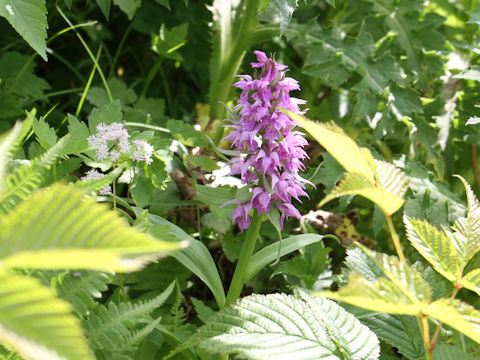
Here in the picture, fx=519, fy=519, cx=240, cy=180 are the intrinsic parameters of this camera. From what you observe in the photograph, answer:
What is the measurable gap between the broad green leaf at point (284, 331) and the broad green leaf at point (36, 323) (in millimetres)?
413

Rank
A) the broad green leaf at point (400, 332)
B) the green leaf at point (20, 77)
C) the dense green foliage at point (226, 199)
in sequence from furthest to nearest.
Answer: the green leaf at point (20, 77) < the broad green leaf at point (400, 332) < the dense green foliage at point (226, 199)

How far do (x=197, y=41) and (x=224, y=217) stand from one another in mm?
1153

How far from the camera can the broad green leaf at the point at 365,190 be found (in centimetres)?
78

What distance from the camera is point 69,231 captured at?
578mm

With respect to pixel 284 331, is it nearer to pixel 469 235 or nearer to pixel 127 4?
pixel 469 235

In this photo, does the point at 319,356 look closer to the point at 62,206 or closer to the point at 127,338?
the point at 127,338

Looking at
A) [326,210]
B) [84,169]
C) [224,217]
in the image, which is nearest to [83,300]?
[224,217]

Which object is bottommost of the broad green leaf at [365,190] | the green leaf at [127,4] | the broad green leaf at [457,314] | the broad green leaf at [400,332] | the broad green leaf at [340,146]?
the broad green leaf at [400,332]

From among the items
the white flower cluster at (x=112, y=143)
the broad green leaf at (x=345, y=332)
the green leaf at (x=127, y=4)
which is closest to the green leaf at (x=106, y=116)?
the white flower cluster at (x=112, y=143)

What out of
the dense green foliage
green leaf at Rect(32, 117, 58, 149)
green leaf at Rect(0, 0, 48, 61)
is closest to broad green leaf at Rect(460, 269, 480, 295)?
the dense green foliage

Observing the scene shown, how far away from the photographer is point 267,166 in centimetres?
115

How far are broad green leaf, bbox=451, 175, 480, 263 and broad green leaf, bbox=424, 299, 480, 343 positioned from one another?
0.16 meters

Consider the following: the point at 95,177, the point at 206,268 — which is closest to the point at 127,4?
the point at 95,177

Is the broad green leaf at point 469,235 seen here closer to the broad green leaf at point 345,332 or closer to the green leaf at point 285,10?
the broad green leaf at point 345,332
